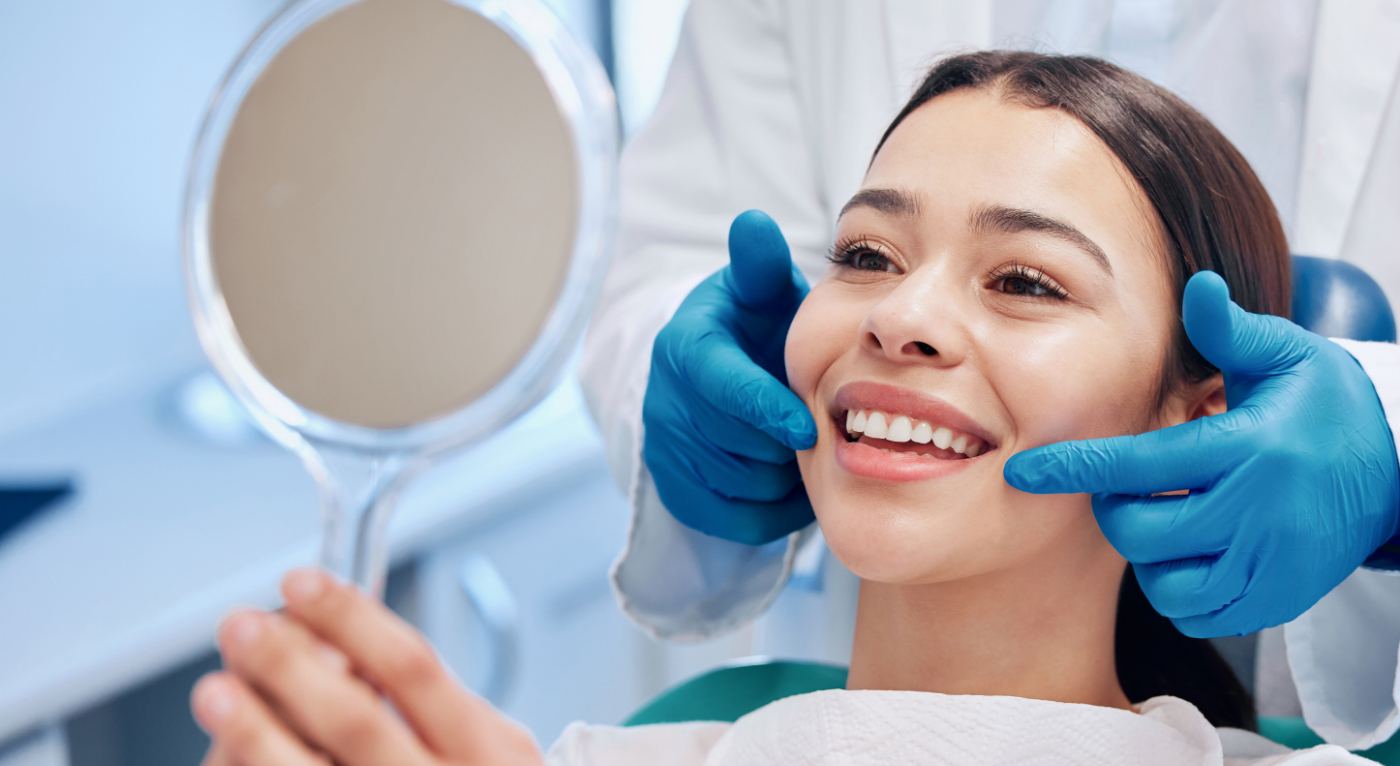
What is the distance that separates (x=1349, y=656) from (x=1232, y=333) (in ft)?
1.68

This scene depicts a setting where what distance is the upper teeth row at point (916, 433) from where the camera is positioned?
999 mm

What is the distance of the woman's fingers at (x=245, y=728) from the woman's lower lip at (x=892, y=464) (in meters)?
0.56

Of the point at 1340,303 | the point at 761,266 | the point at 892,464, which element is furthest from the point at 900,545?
the point at 1340,303

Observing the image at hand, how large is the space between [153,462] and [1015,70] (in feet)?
5.06

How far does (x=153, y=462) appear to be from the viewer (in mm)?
1864

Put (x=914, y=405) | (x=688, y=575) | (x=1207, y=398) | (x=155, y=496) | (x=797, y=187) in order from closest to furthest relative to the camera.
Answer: (x=914, y=405) < (x=1207, y=398) < (x=688, y=575) < (x=797, y=187) < (x=155, y=496)

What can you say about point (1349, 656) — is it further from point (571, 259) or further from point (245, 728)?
point (245, 728)

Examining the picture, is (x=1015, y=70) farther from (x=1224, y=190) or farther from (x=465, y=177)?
(x=465, y=177)

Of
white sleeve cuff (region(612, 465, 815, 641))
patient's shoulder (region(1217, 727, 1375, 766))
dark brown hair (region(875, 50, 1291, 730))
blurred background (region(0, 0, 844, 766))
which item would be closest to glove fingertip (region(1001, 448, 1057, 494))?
dark brown hair (region(875, 50, 1291, 730))

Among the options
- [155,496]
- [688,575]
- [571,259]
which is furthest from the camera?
[155,496]

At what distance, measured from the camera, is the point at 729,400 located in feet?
3.84

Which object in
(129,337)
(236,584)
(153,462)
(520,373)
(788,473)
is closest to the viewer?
(520,373)

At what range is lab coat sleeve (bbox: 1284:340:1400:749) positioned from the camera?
1.17 m

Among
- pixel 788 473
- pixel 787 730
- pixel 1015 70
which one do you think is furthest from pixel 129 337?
pixel 1015 70
